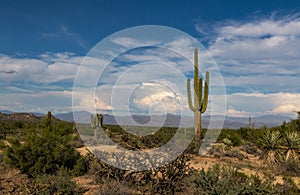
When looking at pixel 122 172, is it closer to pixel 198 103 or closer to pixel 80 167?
pixel 80 167

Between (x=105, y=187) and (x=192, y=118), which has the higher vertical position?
(x=192, y=118)

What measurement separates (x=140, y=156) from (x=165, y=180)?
2.57 ft

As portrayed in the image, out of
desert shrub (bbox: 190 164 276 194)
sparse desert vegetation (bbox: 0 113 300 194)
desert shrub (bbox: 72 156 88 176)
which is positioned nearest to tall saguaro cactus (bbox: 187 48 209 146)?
sparse desert vegetation (bbox: 0 113 300 194)

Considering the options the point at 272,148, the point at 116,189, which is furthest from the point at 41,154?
the point at 272,148

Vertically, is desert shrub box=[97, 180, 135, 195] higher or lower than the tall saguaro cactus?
lower

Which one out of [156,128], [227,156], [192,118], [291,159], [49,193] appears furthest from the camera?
[192,118]

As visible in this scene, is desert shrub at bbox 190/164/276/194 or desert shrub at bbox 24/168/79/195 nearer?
desert shrub at bbox 190/164/276/194

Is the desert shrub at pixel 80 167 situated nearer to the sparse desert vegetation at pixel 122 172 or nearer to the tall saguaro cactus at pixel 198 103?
the sparse desert vegetation at pixel 122 172

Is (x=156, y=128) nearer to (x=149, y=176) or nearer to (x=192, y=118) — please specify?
(x=149, y=176)

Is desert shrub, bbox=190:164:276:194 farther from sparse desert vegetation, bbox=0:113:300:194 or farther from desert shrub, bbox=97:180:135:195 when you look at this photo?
desert shrub, bbox=97:180:135:195

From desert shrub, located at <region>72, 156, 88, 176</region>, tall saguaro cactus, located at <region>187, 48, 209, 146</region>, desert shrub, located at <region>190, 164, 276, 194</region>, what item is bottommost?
desert shrub, located at <region>72, 156, 88, 176</region>

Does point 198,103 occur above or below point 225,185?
above

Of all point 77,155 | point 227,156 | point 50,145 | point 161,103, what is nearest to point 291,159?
point 227,156

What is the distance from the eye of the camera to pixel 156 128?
7.55 m
